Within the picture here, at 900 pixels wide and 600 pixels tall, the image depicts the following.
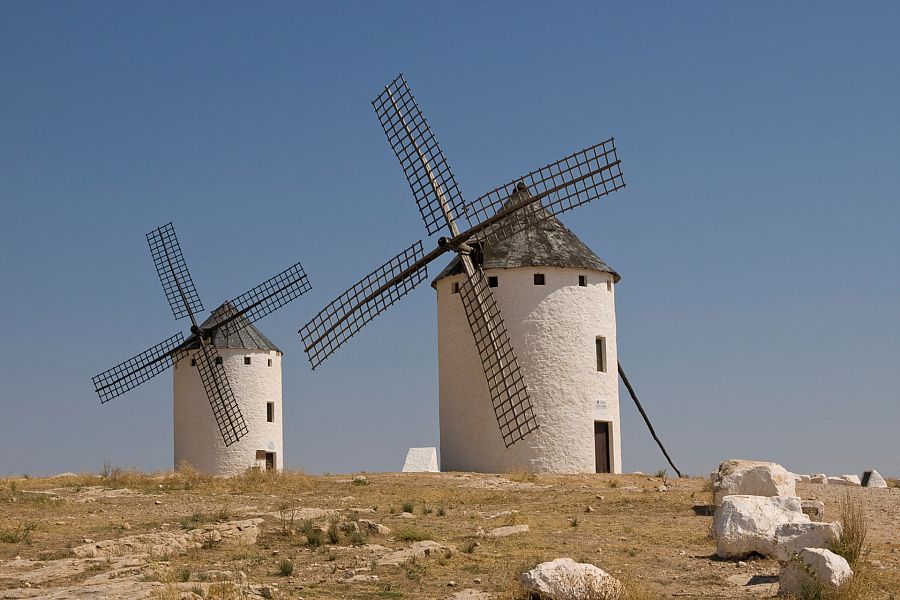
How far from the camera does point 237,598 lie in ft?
34.1

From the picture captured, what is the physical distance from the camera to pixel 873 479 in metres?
26.0

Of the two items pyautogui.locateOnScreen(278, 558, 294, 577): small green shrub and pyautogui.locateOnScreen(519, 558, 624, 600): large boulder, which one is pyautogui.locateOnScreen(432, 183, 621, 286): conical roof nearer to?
pyautogui.locateOnScreen(278, 558, 294, 577): small green shrub

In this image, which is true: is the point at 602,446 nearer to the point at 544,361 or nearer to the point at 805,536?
the point at 544,361

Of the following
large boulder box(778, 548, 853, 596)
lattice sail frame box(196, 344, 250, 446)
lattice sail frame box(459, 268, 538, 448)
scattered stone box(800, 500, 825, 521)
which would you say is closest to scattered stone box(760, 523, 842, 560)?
large boulder box(778, 548, 853, 596)

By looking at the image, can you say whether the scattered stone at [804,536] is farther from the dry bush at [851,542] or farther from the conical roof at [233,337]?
the conical roof at [233,337]

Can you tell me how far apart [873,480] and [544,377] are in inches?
327

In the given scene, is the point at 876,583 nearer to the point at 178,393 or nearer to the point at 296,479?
the point at 296,479

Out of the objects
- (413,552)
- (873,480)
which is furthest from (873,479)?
(413,552)

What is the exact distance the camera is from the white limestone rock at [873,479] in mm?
25578

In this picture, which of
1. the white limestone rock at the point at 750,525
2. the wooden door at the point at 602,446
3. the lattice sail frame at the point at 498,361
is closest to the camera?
the white limestone rock at the point at 750,525

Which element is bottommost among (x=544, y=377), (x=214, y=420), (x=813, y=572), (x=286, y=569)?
(x=286, y=569)

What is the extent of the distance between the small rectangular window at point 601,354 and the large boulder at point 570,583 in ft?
55.7

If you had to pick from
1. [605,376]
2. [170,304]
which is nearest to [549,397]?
[605,376]

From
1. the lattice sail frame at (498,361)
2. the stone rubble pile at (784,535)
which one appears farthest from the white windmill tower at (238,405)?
the stone rubble pile at (784,535)
